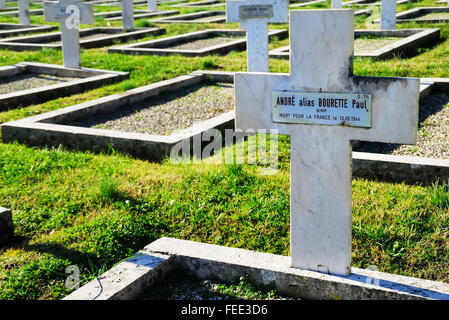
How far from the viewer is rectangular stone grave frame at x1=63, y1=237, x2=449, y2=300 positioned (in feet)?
9.63

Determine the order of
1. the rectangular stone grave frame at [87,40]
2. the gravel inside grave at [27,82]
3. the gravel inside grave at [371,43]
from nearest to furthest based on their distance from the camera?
1. the gravel inside grave at [27,82]
2. the gravel inside grave at [371,43]
3. the rectangular stone grave frame at [87,40]

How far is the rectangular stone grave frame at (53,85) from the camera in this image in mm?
7812

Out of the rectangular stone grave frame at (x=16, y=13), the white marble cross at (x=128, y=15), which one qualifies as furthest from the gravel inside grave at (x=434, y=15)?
the rectangular stone grave frame at (x=16, y=13)

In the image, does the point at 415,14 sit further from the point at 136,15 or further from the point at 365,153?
the point at 365,153

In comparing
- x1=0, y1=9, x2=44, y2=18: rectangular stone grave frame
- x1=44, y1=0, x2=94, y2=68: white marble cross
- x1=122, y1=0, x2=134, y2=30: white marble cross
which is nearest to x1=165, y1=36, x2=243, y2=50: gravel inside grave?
x1=122, y1=0, x2=134, y2=30: white marble cross

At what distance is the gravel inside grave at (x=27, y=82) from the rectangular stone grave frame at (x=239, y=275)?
19.9 ft

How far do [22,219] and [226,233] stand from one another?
139cm

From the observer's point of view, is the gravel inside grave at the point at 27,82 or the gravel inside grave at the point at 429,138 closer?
the gravel inside grave at the point at 429,138

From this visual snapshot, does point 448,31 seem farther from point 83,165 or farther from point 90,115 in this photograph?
point 83,165

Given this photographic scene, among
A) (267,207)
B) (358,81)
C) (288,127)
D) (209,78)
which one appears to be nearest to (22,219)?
(267,207)

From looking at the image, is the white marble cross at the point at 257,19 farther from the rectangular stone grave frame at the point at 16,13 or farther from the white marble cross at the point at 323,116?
the rectangular stone grave frame at the point at 16,13

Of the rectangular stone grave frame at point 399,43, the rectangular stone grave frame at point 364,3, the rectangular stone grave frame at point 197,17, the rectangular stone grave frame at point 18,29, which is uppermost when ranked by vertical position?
the rectangular stone grave frame at point 364,3

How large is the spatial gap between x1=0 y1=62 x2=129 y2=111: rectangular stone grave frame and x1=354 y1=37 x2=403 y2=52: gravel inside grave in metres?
4.22

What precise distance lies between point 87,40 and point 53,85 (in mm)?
4989
